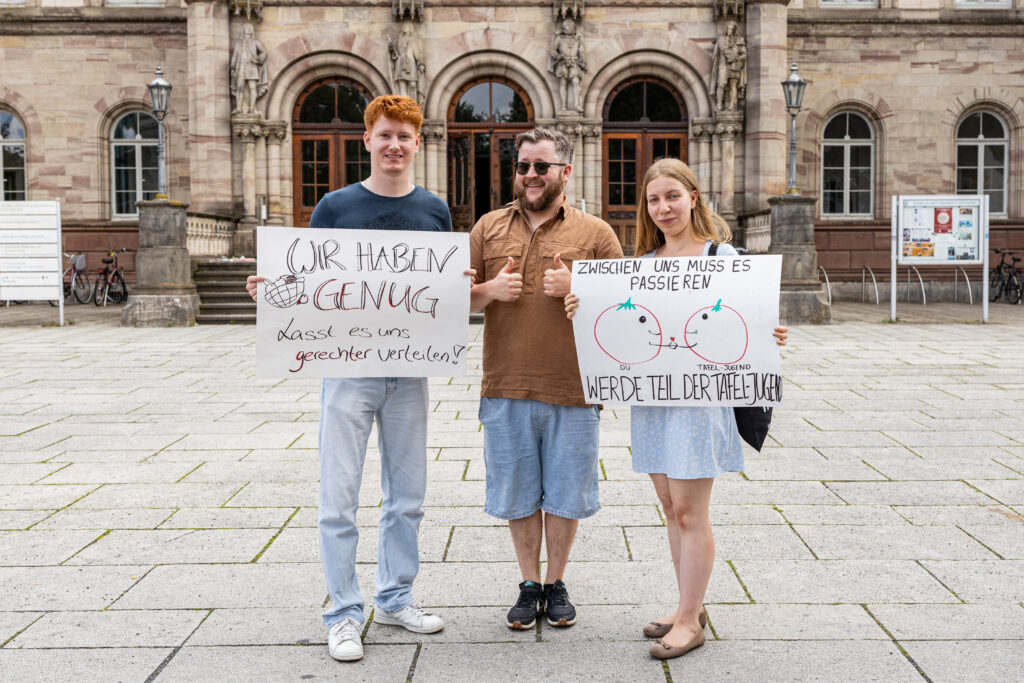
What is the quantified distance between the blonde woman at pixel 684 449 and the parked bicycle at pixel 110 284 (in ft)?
68.7

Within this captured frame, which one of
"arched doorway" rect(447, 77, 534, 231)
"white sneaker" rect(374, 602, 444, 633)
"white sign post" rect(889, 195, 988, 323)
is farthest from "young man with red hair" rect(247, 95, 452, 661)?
"arched doorway" rect(447, 77, 534, 231)

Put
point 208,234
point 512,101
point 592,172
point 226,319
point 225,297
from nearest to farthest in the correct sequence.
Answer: point 226,319 → point 225,297 → point 208,234 → point 592,172 → point 512,101

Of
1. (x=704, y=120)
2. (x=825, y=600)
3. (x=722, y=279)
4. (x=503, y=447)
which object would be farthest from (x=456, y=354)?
(x=704, y=120)

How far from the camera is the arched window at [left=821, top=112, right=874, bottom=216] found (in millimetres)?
24156

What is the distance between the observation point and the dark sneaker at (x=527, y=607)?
3.85 m

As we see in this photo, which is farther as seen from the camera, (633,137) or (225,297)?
(633,137)

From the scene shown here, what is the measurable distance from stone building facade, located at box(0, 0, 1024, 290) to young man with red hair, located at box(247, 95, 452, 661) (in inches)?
638

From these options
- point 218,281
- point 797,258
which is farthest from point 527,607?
point 218,281

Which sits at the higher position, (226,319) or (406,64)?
(406,64)

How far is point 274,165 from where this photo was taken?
21828mm

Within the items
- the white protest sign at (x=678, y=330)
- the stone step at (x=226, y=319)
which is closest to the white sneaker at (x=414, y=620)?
the white protest sign at (x=678, y=330)

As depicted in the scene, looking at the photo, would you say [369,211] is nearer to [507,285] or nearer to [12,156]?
[507,285]

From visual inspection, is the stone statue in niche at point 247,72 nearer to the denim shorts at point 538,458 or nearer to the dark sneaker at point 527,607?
the denim shorts at point 538,458

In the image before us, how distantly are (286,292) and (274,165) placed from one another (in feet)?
61.1
